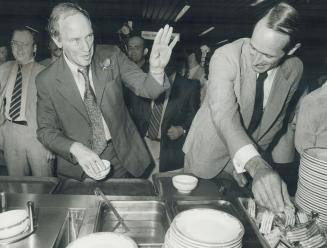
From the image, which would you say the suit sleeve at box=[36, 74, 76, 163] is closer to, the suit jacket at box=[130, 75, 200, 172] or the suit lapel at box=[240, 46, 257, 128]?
the suit lapel at box=[240, 46, 257, 128]

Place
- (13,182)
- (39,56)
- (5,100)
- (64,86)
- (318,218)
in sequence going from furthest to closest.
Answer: (39,56), (5,100), (64,86), (13,182), (318,218)

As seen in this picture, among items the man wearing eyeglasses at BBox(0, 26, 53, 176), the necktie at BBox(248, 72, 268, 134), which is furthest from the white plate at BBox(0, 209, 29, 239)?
the man wearing eyeglasses at BBox(0, 26, 53, 176)

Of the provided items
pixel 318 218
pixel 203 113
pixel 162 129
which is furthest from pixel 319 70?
pixel 318 218

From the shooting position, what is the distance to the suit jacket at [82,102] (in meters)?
2.16

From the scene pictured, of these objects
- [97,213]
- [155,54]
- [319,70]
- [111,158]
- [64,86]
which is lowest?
[319,70]

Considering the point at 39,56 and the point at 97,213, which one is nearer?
the point at 97,213

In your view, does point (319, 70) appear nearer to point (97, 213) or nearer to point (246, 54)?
point (246, 54)

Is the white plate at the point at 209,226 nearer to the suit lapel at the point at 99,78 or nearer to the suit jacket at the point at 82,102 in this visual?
the suit jacket at the point at 82,102

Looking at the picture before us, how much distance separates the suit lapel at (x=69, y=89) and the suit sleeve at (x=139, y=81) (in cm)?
37

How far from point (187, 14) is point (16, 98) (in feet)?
20.3

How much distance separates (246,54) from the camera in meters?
1.95

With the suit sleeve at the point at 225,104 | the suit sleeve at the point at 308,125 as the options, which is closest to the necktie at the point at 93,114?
the suit sleeve at the point at 225,104

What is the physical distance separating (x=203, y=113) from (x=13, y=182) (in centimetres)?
133

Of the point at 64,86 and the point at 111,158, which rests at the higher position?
the point at 64,86
